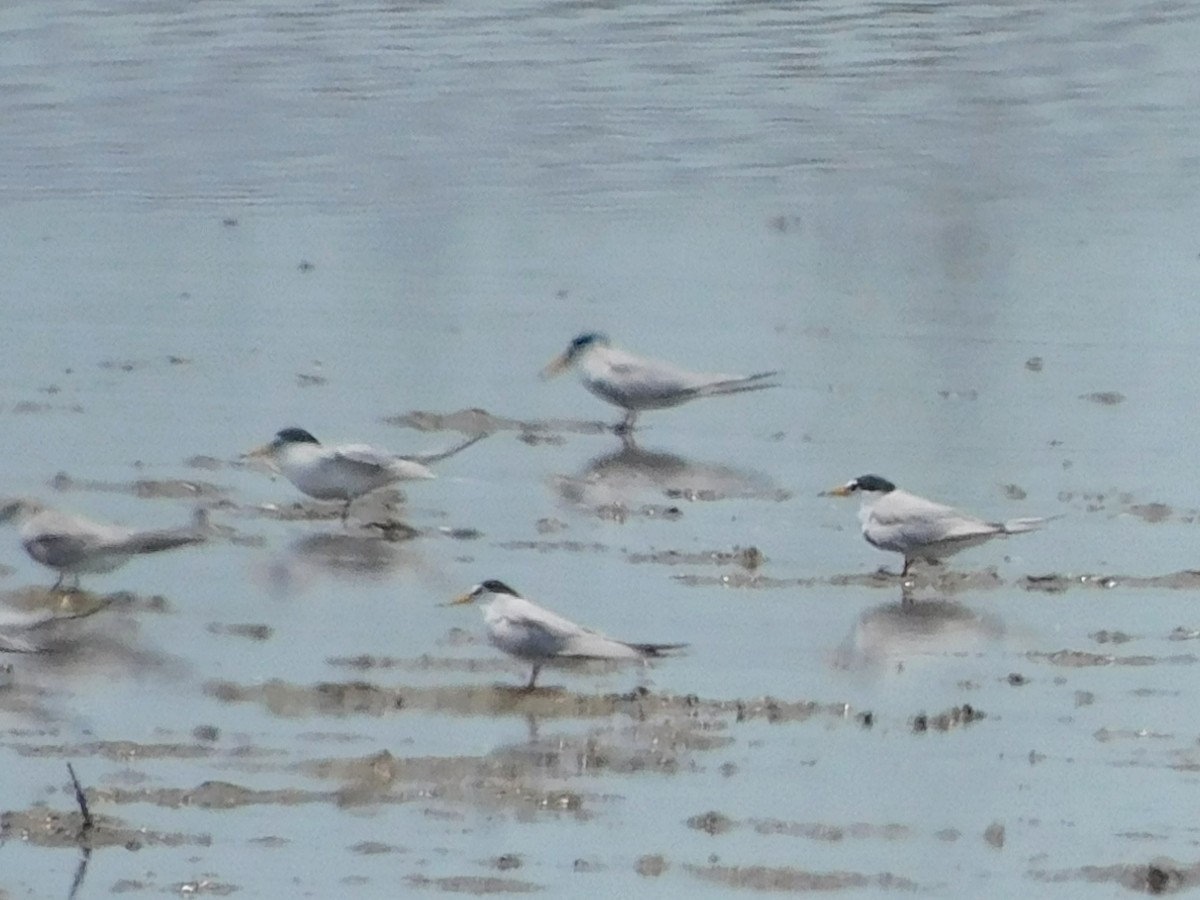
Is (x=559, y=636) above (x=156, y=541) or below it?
below

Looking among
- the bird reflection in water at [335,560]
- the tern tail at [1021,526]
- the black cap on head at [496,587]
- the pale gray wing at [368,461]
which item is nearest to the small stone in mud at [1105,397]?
the tern tail at [1021,526]

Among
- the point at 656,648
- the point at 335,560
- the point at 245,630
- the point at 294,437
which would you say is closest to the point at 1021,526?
the point at 656,648

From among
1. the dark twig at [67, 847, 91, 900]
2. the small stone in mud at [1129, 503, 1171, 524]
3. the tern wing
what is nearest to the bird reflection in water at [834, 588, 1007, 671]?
the small stone in mud at [1129, 503, 1171, 524]

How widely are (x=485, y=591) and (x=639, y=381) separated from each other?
360 cm

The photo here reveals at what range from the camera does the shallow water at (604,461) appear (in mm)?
8188

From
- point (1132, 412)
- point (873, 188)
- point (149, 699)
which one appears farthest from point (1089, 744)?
point (873, 188)

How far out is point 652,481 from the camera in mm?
12711

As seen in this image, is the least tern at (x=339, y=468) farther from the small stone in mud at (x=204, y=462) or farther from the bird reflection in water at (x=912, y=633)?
the bird reflection in water at (x=912, y=633)

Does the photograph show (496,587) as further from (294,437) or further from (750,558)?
(294,437)

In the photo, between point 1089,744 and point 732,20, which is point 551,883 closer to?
point 1089,744

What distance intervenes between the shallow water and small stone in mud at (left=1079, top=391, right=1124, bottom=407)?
36 millimetres

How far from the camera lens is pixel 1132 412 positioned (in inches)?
546

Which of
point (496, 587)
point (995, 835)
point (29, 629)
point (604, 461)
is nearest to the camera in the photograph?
point (995, 835)

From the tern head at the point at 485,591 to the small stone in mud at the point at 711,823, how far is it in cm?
176
